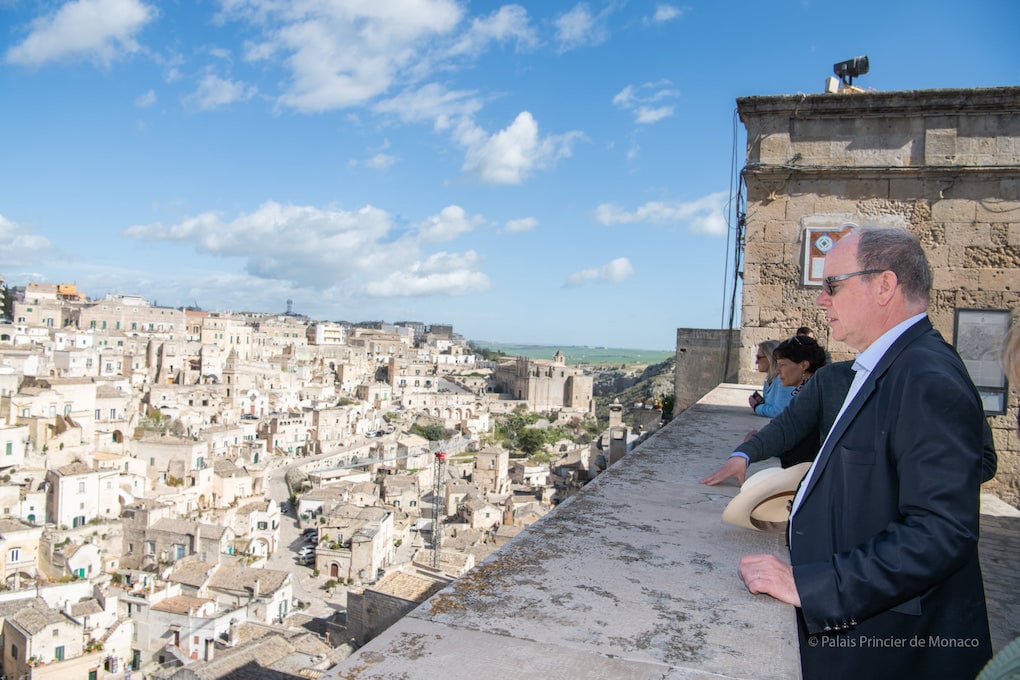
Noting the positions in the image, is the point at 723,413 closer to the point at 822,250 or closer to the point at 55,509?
the point at 822,250

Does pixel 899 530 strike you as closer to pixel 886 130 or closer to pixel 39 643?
pixel 886 130

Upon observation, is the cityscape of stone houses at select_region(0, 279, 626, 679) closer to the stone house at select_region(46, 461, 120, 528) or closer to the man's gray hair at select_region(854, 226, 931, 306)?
the stone house at select_region(46, 461, 120, 528)

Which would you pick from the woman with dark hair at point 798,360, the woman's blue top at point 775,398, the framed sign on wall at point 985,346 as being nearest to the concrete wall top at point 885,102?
the framed sign on wall at point 985,346

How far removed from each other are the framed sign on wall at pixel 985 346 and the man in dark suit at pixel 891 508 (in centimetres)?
345

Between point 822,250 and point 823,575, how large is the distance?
12.8 ft

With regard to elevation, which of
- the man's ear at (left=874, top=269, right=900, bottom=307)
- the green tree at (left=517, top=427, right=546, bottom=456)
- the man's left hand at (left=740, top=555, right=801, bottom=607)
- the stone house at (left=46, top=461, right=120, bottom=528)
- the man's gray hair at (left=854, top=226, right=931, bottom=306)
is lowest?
the green tree at (left=517, top=427, right=546, bottom=456)

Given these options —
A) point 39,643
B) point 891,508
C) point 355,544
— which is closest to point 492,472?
point 355,544

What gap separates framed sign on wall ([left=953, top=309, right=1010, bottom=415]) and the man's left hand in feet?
11.7

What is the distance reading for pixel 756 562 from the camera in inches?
48.8

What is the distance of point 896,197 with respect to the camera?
4406 mm

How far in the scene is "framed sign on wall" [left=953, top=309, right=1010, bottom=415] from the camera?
405 centimetres

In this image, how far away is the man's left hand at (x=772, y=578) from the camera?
1123 millimetres

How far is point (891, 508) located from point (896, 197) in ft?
13.0

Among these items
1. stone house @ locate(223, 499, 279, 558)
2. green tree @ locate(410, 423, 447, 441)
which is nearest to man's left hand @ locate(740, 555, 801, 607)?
stone house @ locate(223, 499, 279, 558)
